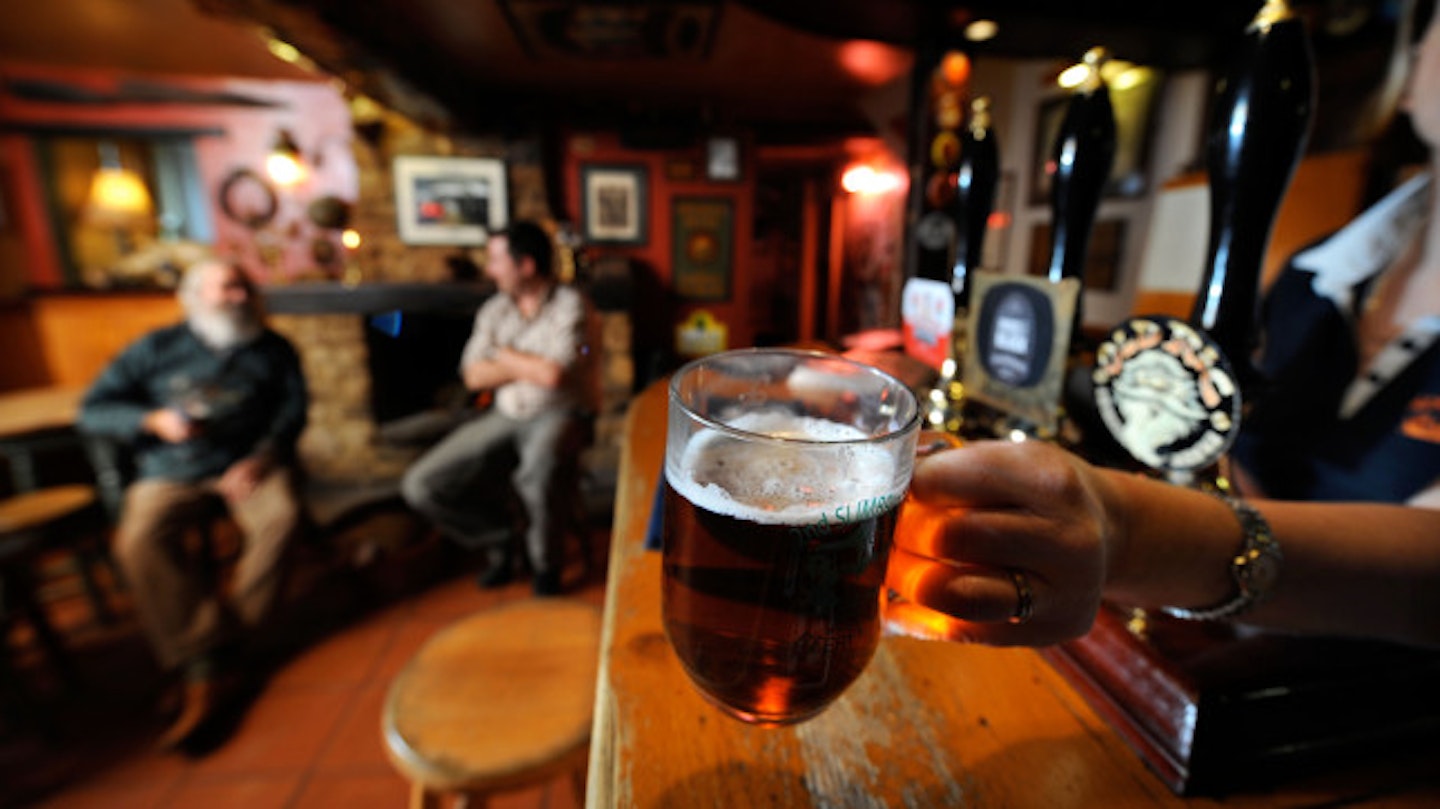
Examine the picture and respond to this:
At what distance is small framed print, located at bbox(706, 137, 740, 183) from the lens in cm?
612

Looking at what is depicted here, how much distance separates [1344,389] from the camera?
1.09 meters

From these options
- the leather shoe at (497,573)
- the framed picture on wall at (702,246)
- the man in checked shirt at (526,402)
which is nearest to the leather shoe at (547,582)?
the man in checked shirt at (526,402)

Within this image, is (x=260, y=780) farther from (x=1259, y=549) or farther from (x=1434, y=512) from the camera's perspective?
(x=1434, y=512)

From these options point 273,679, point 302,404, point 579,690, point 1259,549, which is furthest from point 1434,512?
point 302,404

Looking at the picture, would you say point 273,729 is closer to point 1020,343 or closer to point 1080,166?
point 1020,343

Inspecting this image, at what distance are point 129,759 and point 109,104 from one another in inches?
304

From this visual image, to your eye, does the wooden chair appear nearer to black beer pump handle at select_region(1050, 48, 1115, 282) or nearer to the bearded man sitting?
the bearded man sitting

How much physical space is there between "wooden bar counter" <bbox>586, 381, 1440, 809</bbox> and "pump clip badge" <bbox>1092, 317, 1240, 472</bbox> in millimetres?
327

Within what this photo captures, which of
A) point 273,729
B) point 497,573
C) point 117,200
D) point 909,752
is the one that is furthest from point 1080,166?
point 117,200

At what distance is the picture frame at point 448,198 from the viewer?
5.58 m

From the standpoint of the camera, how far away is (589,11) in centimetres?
383

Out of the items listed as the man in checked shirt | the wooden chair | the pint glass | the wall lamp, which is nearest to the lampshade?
the wall lamp

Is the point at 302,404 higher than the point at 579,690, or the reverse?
the point at 302,404

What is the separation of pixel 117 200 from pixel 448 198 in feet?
12.8
